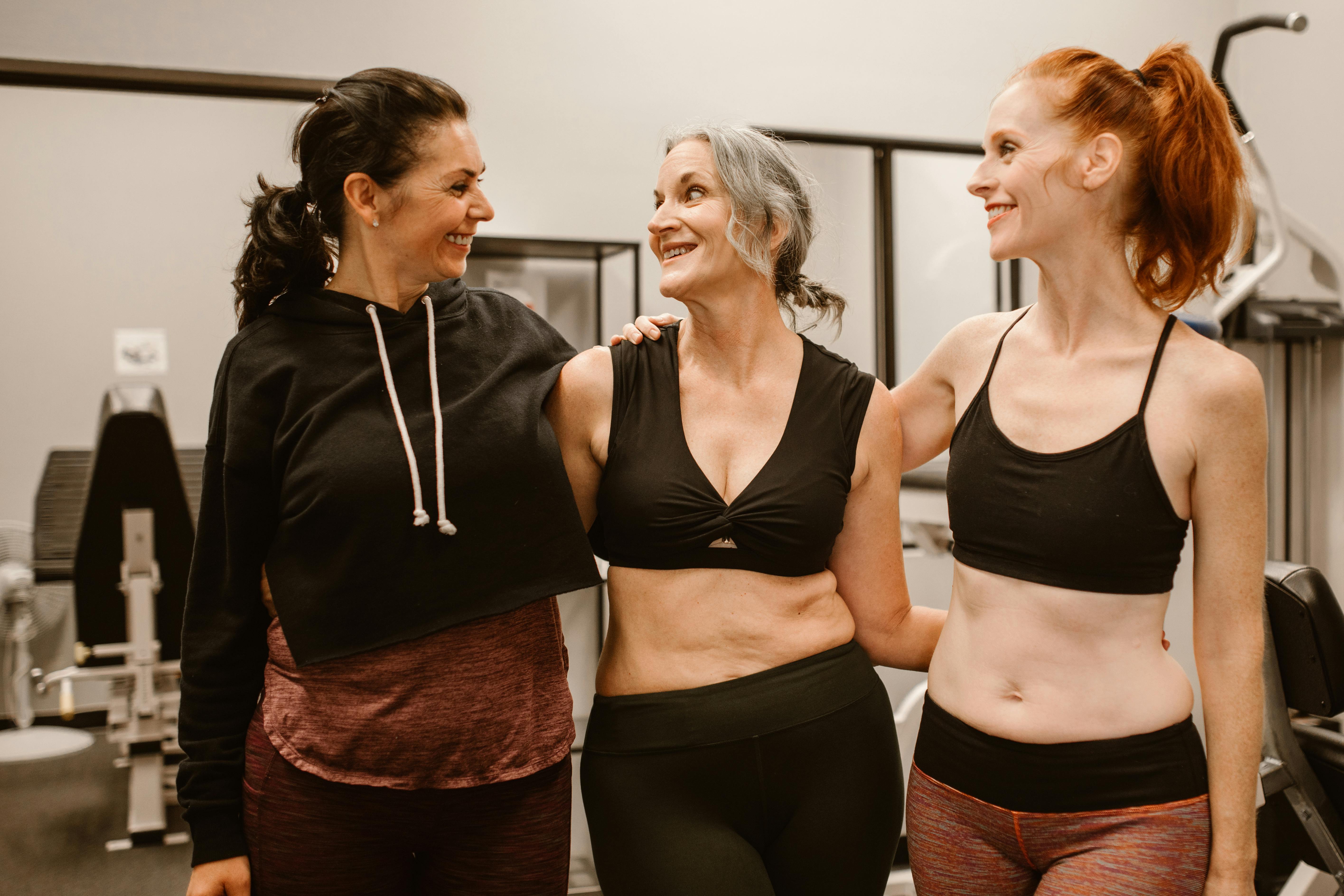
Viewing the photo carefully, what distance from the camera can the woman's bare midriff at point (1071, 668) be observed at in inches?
42.5

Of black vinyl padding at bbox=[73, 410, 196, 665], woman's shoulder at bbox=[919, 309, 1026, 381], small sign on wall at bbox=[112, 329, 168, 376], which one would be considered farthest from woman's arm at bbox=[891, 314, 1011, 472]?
small sign on wall at bbox=[112, 329, 168, 376]

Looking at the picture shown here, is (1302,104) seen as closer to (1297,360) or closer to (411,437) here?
(1297,360)

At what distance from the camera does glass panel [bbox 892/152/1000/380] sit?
3346 millimetres

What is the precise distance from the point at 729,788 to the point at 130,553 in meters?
2.05

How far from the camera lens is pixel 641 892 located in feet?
3.86

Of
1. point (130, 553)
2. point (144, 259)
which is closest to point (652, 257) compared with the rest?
point (144, 259)

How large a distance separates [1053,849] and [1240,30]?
2.90 m

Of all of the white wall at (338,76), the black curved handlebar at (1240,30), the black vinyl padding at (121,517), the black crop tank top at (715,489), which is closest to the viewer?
the black crop tank top at (715,489)

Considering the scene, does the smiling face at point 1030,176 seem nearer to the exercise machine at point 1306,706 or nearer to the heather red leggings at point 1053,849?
the heather red leggings at point 1053,849

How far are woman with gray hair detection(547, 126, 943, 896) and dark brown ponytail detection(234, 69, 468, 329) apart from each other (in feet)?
1.15

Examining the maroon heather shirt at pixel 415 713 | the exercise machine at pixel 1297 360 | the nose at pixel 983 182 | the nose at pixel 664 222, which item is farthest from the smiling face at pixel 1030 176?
the exercise machine at pixel 1297 360

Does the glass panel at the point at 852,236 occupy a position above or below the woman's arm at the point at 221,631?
above

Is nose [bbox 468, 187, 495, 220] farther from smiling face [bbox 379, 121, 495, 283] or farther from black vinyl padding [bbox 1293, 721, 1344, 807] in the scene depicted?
black vinyl padding [bbox 1293, 721, 1344, 807]

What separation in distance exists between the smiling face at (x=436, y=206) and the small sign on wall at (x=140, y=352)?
6.26ft
